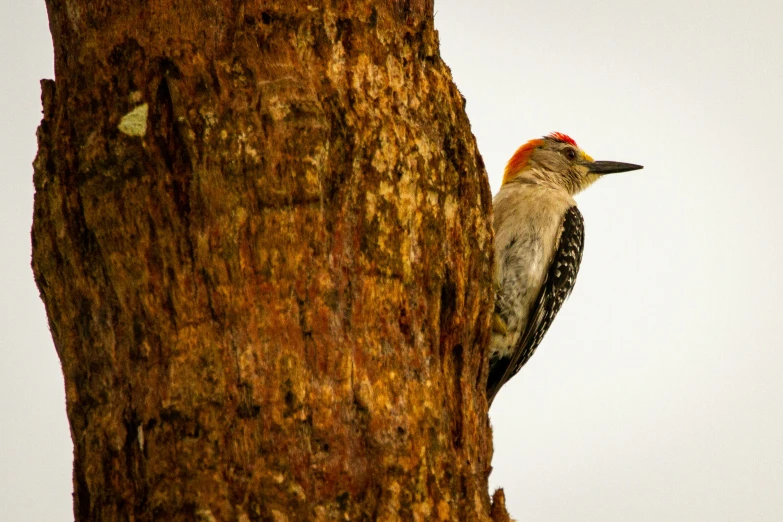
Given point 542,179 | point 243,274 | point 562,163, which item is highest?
point 562,163

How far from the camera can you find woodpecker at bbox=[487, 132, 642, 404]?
20.0 feet

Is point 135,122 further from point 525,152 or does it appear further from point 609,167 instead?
point 609,167

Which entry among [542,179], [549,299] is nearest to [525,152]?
[542,179]

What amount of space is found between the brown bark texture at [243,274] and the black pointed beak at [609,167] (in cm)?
450

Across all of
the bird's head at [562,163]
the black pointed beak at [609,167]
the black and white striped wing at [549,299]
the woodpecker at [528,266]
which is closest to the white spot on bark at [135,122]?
the woodpecker at [528,266]

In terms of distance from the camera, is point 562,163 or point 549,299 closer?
point 549,299

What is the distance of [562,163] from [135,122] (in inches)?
198

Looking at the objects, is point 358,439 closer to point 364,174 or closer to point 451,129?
point 364,174

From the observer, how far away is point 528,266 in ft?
20.1

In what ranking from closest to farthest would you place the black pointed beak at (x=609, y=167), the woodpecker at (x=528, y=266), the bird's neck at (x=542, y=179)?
1. the woodpecker at (x=528, y=266)
2. the bird's neck at (x=542, y=179)
3. the black pointed beak at (x=609, y=167)

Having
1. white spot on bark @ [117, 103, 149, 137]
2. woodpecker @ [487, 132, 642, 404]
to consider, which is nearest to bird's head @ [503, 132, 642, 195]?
woodpecker @ [487, 132, 642, 404]

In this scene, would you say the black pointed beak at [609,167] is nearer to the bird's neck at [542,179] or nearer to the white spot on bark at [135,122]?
the bird's neck at [542,179]

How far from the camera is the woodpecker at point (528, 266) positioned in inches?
240

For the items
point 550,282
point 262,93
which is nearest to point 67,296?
point 262,93
